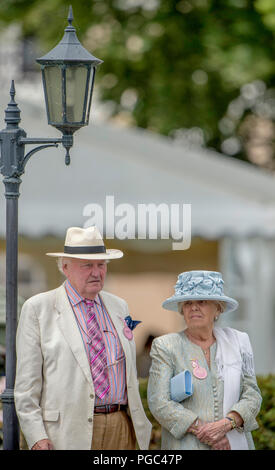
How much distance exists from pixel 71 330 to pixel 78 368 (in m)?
0.17

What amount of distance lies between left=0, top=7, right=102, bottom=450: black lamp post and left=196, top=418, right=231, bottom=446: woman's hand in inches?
36.3

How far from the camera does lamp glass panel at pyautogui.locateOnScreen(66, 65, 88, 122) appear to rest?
4.71 m

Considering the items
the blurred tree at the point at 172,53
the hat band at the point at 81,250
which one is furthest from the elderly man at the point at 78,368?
the blurred tree at the point at 172,53

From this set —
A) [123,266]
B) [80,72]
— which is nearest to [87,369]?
[80,72]

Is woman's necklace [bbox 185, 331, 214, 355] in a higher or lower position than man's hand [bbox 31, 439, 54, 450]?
higher

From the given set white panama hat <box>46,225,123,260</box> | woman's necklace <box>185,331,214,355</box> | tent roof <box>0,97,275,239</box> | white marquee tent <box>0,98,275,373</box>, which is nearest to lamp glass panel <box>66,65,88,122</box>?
white panama hat <box>46,225,123,260</box>

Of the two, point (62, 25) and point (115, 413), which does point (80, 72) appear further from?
point (62, 25)

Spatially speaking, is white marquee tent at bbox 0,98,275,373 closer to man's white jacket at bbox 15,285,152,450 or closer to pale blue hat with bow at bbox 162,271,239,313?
pale blue hat with bow at bbox 162,271,239,313

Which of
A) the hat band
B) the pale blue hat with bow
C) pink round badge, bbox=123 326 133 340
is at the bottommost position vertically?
pink round badge, bbox=123 326 133 340

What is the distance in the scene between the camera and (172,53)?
15.2 m

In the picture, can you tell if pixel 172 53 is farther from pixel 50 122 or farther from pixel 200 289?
pixel 200 289

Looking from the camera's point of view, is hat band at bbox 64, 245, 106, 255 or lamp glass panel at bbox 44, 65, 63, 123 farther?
lamp glass panel at bbox 44, 65, 63, 123

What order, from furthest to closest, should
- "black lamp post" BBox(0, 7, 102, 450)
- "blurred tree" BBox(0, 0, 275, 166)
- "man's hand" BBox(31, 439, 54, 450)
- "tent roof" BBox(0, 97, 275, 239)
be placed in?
"blurred tree" BBox(0, 0, 275, 166)
"tent roof" BBox(0, 97, 275, 239)
"black lamp post" BBox(0, 7, 102, 450)
"man's hand" BBox(31, 439, 54, 450)

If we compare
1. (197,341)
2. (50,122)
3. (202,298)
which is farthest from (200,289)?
(50,122)
